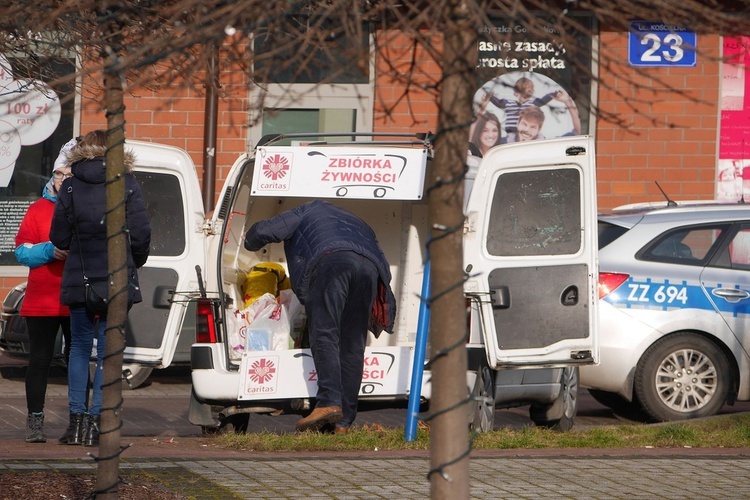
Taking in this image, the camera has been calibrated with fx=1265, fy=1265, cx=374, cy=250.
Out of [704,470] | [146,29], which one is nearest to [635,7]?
[146,29]

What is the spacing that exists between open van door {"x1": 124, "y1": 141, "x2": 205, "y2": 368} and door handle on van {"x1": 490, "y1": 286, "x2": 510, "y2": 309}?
6.27 ft

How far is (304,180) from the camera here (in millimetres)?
8414

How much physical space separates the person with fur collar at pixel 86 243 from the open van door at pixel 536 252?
2.09 m

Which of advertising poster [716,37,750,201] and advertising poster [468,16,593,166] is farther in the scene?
advertising poster [716,37,750,201]

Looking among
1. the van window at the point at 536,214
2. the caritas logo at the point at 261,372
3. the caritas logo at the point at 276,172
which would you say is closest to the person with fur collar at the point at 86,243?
the caritas logo at the point at 261,372

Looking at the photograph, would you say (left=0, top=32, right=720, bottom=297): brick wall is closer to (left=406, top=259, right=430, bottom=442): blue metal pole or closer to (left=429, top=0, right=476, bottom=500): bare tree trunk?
(left=406, top=259, right=430, bottom=442): blue metal pole

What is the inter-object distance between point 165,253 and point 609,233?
139 inches

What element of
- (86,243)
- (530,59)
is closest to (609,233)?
(86,243)

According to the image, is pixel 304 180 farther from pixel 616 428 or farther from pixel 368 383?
pixel 616 428

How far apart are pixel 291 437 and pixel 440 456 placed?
12.4 feet

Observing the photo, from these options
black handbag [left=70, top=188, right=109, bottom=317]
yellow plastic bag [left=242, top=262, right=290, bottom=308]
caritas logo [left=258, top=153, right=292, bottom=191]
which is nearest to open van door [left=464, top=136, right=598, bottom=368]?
caritas logo [left=258, top=153, right=292, bottom=191]

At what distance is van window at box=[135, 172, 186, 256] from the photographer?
27.3 ft

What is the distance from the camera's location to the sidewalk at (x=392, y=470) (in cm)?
595

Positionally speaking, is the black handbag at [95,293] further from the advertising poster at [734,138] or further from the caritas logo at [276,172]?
the advertising poster at [734,138]
